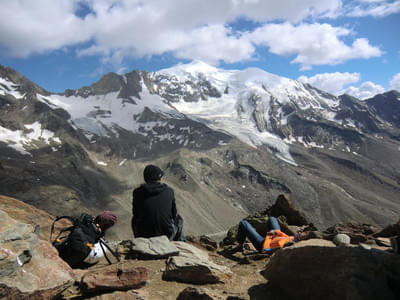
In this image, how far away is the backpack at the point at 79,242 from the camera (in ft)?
21.3

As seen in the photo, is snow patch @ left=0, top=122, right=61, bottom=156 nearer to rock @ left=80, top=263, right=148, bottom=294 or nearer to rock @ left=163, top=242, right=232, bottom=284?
rock @ left=163, top=242, right=232, bottom=284

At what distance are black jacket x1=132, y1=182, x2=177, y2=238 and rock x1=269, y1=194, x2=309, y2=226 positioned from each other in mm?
8446

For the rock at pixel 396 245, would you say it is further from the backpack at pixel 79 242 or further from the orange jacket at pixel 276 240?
the backpack at pixel 79 242

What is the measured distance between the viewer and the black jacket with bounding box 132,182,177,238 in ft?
24.8

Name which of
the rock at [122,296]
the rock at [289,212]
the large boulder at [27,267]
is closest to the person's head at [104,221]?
the large boulder at [27,267]

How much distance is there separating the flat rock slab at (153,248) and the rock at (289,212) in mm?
8863

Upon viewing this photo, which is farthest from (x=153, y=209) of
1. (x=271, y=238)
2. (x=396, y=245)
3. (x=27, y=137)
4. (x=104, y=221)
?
(x=27, y=137)

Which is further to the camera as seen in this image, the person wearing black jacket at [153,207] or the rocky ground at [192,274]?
the person wearing black jacket at [153,207]

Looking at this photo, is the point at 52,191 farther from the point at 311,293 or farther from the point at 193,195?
the point at 311,293

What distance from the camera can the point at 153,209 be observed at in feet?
24.8

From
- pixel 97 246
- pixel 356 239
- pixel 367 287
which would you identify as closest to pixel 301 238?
pixel 356 239

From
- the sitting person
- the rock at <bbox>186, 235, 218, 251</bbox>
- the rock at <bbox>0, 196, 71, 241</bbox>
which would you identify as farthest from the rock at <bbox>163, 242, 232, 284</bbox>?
the rock at <bbox>0, 196, 71, 241</bbox>

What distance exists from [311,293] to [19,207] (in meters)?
9.85

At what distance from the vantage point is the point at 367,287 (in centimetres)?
363
